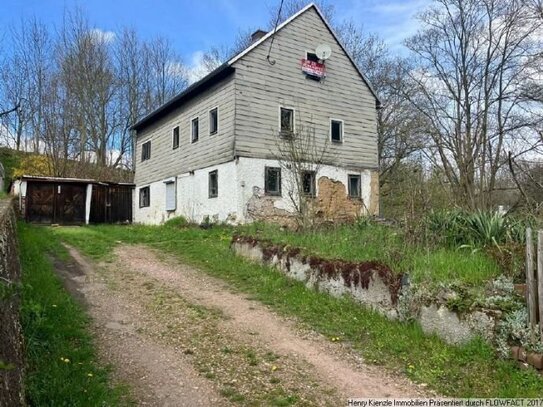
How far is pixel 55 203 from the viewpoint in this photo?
2238cm

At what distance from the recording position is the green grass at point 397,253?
6246mm

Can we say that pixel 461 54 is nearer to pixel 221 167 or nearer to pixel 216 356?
pixel 221 167

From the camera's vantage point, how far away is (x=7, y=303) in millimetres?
3900

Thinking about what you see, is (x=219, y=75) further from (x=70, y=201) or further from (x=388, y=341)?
(x=388, y=341)

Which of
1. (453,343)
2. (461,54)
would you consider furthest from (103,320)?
(461,54)

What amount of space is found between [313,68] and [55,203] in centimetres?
1415

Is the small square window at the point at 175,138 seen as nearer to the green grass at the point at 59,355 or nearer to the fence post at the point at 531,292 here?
the green grass at the point at 59,355

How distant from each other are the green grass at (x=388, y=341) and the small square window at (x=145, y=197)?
13.0 m

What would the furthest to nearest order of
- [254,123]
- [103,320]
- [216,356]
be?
[254,123] → [103,320] → [216,356]

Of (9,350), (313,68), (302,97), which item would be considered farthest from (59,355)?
(313,68)

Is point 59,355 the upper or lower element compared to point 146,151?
lower

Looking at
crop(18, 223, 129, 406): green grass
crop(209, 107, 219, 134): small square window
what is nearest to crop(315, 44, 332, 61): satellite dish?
crop(209, 107, 219, 134): small square window

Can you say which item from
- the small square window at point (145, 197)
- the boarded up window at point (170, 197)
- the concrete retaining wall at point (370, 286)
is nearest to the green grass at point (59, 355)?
the concrete retaining wall at point (370, 286)

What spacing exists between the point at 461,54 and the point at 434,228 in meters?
22.1
